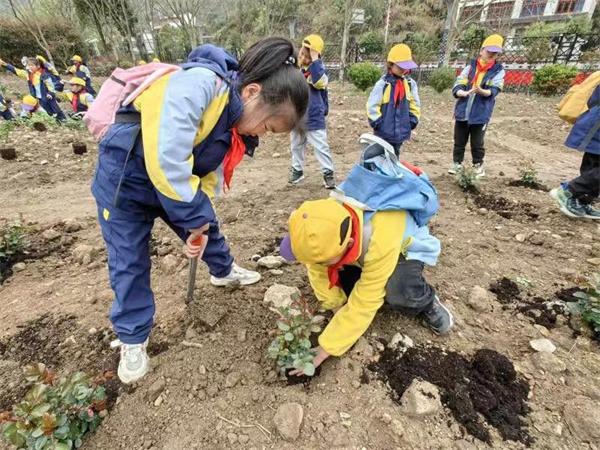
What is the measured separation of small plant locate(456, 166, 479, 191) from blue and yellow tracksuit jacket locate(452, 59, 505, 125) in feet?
2.31

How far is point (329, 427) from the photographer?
A: 1.59 meters

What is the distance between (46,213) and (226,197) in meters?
1.81

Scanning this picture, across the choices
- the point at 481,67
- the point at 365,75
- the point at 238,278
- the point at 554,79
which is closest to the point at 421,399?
the point at 238,278

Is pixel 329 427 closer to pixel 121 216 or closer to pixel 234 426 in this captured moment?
pixel 234 426

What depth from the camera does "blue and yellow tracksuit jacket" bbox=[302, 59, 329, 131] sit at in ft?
13.3

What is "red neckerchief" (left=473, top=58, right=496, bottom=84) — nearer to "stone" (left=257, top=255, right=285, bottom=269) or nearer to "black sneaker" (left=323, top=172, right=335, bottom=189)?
"black sneaker" (left=323, top=172, right=335, bottom=189)

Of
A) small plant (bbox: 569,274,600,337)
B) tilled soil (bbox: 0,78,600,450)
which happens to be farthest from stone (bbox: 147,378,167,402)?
small plant (bbox: 569,274,600,337)

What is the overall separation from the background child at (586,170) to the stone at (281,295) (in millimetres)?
2708

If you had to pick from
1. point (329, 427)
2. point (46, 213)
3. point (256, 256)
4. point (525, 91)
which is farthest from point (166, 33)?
point (329, 427)

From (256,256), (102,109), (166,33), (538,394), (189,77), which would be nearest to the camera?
(189,77)

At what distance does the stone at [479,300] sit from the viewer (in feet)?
7.38

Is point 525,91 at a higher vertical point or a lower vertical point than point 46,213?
lower

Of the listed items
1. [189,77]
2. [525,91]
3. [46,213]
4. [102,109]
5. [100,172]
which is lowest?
[525,91]

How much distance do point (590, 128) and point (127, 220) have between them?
366cm
